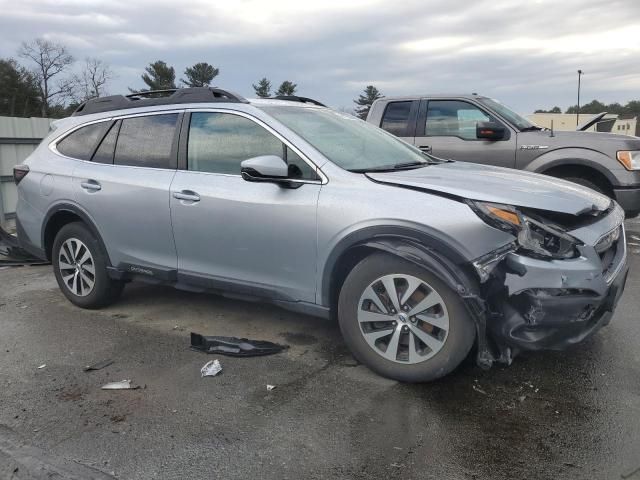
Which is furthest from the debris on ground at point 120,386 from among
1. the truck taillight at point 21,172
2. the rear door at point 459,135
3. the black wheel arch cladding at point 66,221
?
the rear door at point 459,135

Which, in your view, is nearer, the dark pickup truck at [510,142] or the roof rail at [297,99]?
the roof rail at [297,99]

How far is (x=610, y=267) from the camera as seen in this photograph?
3.28m

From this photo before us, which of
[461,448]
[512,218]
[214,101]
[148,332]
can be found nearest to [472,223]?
[512,218]

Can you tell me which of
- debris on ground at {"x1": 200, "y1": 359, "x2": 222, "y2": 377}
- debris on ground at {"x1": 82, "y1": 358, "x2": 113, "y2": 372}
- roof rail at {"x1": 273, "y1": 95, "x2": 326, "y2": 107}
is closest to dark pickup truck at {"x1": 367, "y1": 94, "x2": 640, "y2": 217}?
roof rail at {"x1": 273, "y1": 95, "x2": 326, "y2": 107}

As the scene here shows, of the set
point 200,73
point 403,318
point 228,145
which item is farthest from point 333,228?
point 200,73

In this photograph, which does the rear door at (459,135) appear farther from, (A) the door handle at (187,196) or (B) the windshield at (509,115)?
(A) the door handle at (187,196)

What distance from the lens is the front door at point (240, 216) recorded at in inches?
142

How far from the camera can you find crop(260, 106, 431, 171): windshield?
3783mm

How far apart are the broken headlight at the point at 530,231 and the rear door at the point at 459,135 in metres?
4.04

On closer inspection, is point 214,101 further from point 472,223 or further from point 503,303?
point 503,303

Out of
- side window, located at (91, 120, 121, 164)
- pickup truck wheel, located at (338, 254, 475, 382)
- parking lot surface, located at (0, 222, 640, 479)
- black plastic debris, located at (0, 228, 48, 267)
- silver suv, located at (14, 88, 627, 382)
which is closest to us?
parking lot surface, located at (0, 222, 640, 479)

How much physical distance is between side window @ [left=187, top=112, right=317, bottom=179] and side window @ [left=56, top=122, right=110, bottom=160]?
1123mm

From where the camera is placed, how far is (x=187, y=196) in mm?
4059

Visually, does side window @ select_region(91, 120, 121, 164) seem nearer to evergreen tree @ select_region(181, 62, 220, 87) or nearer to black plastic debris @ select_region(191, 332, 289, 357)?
black plastic debris @ select_region(191, 332, 289, 357)
